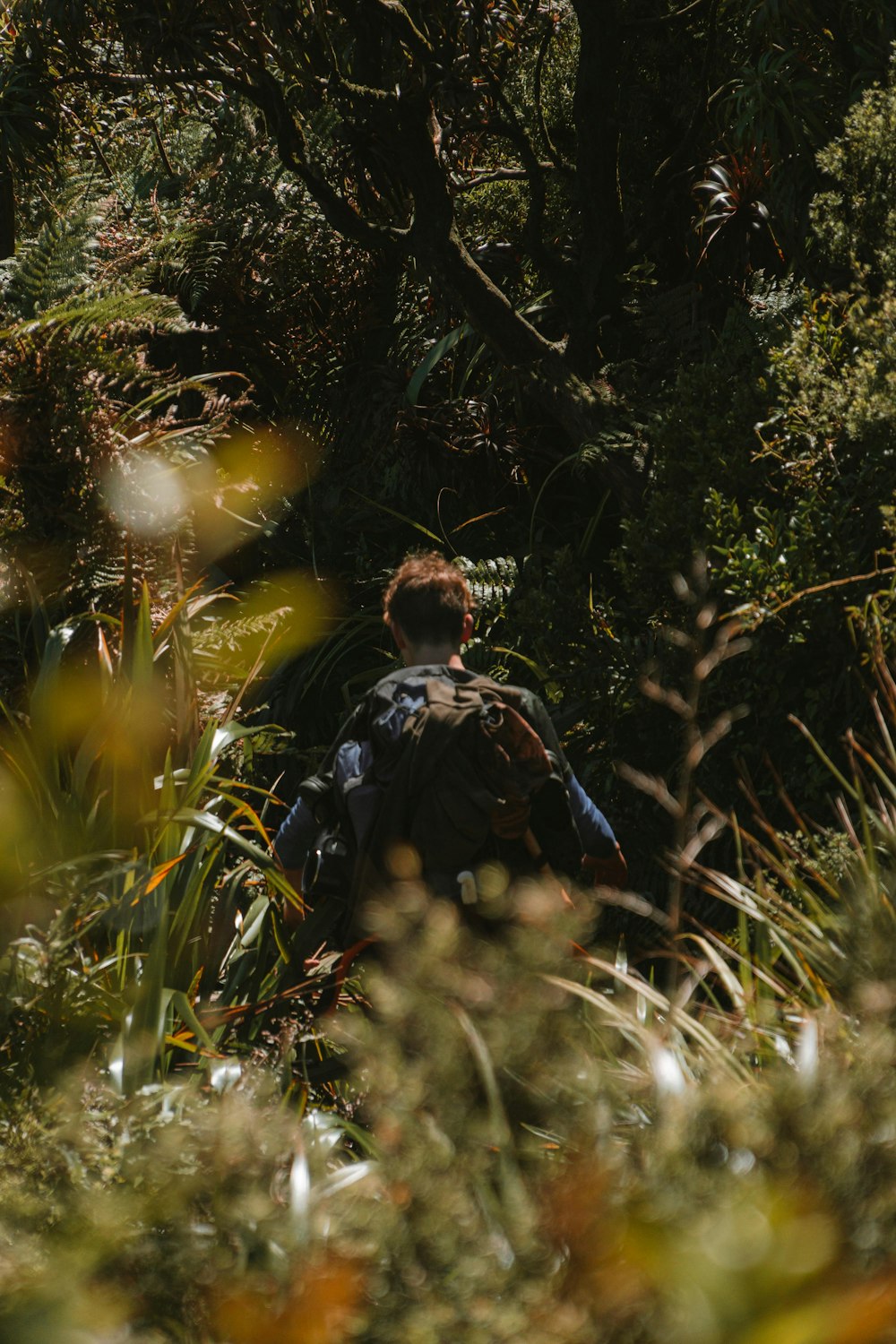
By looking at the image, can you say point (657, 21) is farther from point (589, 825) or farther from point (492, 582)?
point (589, 825)

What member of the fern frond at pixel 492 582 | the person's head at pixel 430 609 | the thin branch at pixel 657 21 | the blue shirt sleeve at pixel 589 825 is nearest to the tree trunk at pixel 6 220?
the thin branch at pixel 657 21

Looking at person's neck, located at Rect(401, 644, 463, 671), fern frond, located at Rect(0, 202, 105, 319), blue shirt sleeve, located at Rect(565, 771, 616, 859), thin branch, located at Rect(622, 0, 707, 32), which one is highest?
thin branch, located at Rect(622, 0, 707, 32)

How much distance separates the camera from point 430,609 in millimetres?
2801

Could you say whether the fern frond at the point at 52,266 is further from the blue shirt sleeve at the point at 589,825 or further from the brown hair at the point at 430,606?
the blue shirt sleeve at the point at 589,825

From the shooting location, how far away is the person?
8.57ft

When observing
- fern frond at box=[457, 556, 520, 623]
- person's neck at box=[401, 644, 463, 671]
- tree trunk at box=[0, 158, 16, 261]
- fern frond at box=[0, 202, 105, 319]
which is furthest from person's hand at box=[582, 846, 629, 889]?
tree trunk at box=[0, 158, 16, 261]

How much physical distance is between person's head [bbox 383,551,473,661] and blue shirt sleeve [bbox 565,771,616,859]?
0.45 m

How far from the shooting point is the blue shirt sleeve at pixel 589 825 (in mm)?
2801

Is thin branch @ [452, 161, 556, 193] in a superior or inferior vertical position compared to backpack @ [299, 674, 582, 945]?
superior

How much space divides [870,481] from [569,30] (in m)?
4.78

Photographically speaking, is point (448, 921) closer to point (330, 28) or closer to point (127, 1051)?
point (127, 1051)

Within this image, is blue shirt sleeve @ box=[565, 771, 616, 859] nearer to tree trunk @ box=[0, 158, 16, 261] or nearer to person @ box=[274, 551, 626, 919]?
person @ box=[274, 551, 626, 919]

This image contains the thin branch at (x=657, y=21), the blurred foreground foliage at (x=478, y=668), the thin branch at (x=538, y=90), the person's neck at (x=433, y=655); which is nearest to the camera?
the blurred foreground foliage at (x=478, y=668)

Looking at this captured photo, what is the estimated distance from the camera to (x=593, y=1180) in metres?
1.02
